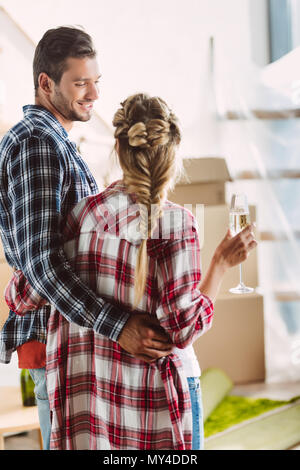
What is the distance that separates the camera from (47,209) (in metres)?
0.98

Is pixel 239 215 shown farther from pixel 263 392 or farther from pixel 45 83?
pixel 263 392

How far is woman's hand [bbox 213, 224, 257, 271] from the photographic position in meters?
1.08

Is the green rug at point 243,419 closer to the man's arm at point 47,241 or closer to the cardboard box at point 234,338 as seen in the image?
the cardboard box at point 234,338

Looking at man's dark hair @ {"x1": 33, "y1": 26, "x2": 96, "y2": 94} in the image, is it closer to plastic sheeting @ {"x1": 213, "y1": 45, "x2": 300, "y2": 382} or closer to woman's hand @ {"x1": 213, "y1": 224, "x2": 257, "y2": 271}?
woman's hand @ {"x1": 213, "y1": 224, "x2": 257, "y2": 271}

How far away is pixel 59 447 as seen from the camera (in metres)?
1.04

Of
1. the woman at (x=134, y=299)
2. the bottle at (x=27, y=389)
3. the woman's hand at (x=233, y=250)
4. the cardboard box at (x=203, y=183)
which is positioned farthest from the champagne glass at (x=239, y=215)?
the bottle at (x=27, y=389)

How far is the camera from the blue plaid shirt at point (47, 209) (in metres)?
0.97

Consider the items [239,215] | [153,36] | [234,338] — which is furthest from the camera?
[234,338]

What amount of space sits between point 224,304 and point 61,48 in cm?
131

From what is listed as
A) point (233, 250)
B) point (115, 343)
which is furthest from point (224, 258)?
point (115, 343)

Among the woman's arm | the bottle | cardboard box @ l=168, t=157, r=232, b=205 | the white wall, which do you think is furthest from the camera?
cardboard box @ l=168, t=157, r=232, b=205

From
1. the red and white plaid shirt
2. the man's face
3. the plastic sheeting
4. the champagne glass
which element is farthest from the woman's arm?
the plastic sheeting

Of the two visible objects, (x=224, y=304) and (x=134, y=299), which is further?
(x=224, y=304)

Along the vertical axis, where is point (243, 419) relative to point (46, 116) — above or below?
below
